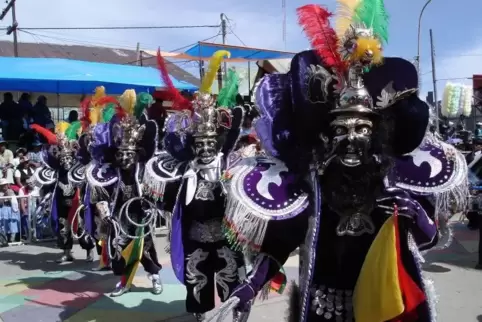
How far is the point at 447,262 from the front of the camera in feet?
24.2

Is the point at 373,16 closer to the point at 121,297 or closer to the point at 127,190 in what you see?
the point at 127,190

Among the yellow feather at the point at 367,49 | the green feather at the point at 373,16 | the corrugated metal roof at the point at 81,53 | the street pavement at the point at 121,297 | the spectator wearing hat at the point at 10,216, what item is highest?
the corrugated metal roof at the point at 81,53

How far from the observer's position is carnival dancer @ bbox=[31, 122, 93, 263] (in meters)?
8.30

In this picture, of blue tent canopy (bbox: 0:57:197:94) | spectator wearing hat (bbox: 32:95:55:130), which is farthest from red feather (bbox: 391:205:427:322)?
spectator wearing hat (bbox: 32:95:55:130)

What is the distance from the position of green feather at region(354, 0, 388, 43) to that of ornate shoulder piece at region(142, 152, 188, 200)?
2748 millimetres

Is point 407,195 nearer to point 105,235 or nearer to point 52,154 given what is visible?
point 105,235

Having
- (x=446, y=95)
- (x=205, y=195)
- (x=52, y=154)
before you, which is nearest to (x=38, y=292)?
(x=52, y=154)

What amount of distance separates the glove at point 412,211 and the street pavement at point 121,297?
2687mm

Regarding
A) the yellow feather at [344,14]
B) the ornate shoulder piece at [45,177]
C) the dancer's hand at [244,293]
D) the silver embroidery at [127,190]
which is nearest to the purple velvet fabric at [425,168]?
the yellow feather at [344,14]

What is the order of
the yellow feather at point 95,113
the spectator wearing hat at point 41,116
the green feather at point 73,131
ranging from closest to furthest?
the yellow feather at point 95,113 → the green feather at point 73,131 → the spectator wearing hat at point 41,116

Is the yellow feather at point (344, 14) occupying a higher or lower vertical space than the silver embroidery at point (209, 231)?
higher

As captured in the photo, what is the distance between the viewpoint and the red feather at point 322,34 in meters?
2.47

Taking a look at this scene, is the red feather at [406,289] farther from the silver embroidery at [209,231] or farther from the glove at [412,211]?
the silver embroidery at [209,231]

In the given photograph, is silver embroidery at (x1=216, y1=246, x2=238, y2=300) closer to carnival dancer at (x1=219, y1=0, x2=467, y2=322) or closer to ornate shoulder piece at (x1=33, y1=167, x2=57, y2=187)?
carnival dancer at (x1=219, y1=0, x2=467, y2=322)
